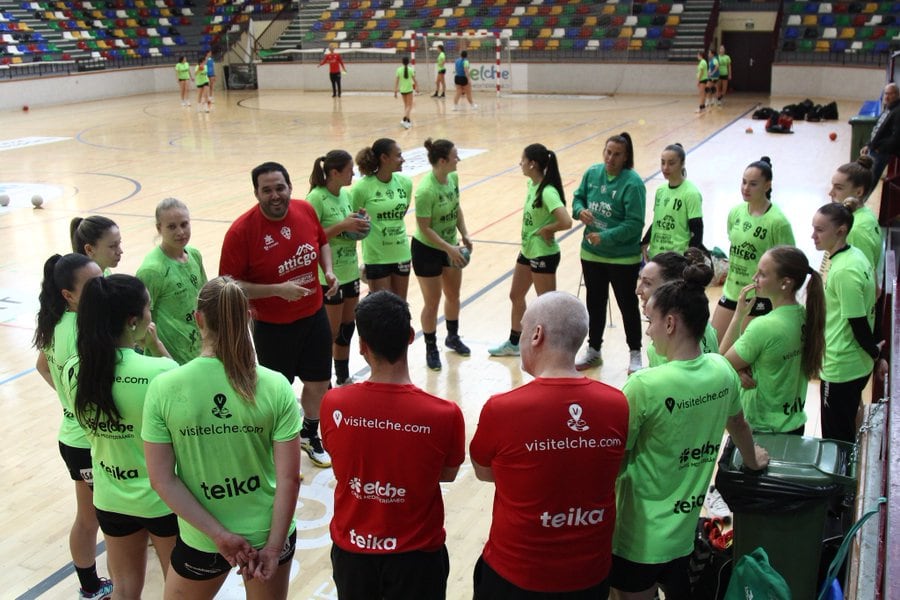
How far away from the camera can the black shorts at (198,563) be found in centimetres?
316

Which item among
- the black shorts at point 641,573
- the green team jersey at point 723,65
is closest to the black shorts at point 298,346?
the black shorts at point 641,573

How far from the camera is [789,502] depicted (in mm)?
3424

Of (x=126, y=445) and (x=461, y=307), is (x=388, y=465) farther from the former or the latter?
(x=461, y=307)

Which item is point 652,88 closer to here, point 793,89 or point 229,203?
point 793,89

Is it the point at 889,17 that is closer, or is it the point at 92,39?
the point at 889,17

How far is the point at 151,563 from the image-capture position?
467 cm

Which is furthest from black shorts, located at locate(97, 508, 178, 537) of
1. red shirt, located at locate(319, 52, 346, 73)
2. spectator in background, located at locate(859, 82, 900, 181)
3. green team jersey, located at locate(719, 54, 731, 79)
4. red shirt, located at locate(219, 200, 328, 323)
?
red shirt, located at locate(319, 52, 346, 73)

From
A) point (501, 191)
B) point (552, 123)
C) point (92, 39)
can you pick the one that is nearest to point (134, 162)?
point (501, 191)

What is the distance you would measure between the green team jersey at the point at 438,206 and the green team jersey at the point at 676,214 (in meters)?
1.57

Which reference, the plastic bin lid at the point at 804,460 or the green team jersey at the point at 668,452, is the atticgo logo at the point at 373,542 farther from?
the plastic bin lid at the point at 804,460

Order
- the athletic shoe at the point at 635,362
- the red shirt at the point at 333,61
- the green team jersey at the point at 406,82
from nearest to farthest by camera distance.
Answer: the athletic shoe at the point at 635,362
the green team jersey at the point at 406,82
the red shirt at the point at 333,61

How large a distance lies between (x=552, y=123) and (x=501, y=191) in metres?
7.98

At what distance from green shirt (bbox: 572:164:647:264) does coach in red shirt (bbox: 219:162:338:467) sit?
222 cm

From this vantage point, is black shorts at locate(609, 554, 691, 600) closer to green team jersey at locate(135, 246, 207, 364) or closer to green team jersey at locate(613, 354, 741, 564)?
green team jersey at locate(613, 354, 741, 564)
